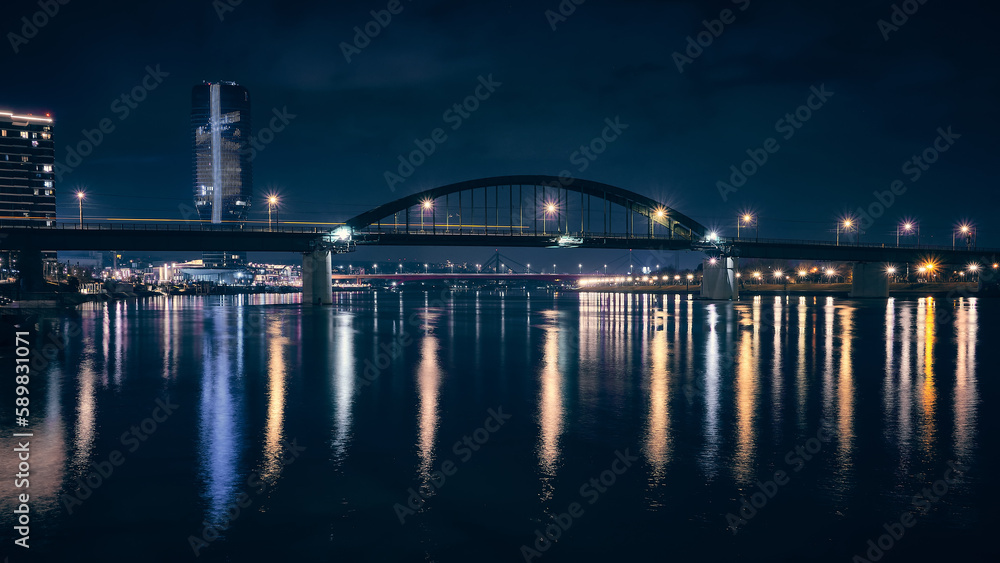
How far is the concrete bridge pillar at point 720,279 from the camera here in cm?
11625

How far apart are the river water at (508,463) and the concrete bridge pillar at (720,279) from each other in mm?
94613

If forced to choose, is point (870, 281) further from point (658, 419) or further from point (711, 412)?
point (658, 419)

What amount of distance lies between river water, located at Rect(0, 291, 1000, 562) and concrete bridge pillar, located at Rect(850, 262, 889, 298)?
357 feet

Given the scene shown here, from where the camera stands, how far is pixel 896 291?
446 feet

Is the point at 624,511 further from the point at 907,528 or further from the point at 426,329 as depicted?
the point at 426,329

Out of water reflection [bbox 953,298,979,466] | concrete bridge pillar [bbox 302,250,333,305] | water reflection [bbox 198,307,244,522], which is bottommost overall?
water reflection [bbox 953,298,979,466]

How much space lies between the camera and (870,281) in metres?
121

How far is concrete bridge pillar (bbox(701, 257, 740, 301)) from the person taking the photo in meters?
116

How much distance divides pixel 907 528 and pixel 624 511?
3.58 m

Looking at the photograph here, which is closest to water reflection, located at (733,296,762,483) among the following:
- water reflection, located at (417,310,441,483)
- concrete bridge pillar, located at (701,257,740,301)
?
water reflection, located at (417,310,441,483)

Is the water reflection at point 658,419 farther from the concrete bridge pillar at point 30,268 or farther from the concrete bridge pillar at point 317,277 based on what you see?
the concrete bridge pillar at point 30,268

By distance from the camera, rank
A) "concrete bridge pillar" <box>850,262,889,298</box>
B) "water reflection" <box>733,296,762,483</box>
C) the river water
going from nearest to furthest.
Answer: the river water, "water reflection" <box>733,296,762,483</box>, "concrete bridge pillar" <box>850,262,889,298</box>

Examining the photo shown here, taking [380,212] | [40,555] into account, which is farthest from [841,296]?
[40,555]

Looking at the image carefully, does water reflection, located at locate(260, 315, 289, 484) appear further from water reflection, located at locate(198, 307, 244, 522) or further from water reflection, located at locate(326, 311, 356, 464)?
water reflection, located at locate(326, 311, 356, 464)
